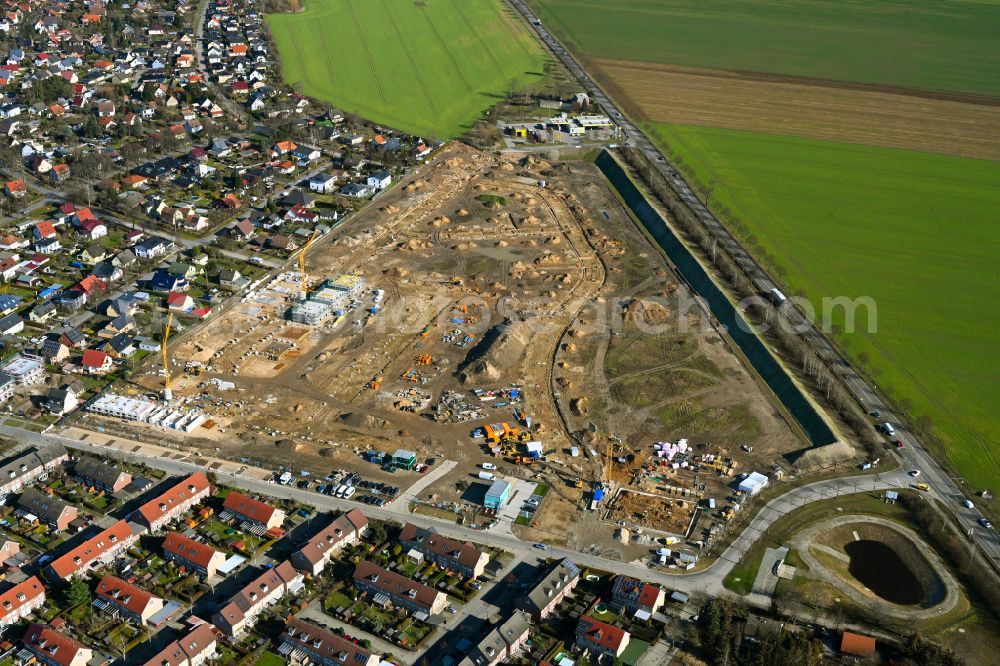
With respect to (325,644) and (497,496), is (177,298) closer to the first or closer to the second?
(497,496)

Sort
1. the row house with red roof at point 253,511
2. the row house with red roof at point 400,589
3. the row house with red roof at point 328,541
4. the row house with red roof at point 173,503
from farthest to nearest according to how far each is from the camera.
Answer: the row house with red roof at point 253,511 < the row house with red roof at point 173,503 < the row house with red roof at point 328,541 < the row house with red roof at point 400,589

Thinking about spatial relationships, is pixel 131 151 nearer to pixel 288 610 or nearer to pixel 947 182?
pixel 288 610

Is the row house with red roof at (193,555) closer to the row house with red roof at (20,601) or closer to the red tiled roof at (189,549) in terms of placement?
the red tiled roof at (189,549)

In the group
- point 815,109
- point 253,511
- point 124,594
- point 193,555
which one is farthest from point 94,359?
point 815,109

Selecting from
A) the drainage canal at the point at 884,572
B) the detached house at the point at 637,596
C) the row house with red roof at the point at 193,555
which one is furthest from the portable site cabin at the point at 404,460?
the drainage canal at the point at 884,572

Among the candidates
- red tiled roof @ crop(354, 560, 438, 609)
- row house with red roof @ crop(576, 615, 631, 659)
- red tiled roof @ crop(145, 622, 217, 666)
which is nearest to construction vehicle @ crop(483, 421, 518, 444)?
red tiled roof @ crop(354, 560, 438, 609)

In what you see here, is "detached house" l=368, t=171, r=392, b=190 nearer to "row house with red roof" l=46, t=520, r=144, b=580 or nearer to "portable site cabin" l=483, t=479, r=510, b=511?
"portable site cabin" l=483, t=479, r=510, b=511

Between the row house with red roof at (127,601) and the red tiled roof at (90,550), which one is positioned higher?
the red tiled roof at (90,550)
